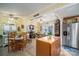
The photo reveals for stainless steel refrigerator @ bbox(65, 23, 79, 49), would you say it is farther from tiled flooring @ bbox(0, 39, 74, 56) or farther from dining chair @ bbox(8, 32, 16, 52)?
dining chair @ bbox(8, 32, 16, 52)

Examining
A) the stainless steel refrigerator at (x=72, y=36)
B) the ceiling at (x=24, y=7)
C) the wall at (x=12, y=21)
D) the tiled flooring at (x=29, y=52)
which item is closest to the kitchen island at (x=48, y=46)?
Result: the tiled flooring at (x=29, y=52)

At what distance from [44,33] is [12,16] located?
0.65 meters

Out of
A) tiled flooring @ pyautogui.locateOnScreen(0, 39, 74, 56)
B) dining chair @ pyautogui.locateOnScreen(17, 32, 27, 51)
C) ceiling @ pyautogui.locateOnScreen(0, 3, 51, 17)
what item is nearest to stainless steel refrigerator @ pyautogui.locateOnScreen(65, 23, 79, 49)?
tiled flooring @ pyautogui.locateOnScreen(0, 39, 74, 56)

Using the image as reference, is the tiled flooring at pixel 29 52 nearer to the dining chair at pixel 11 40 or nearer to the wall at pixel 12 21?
the dining chair at pixel 11 40

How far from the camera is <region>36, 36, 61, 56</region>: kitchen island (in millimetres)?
2387

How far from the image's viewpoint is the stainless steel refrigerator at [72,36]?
2.41m

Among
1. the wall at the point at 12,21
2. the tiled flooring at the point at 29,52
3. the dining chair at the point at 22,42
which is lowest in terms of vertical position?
the tiled flooring at the point at 29,52

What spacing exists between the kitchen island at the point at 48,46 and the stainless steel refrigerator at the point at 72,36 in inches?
7.8

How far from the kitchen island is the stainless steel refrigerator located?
7.8 inches

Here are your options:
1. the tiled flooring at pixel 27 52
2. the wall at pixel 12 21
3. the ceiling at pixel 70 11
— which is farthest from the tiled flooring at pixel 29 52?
the ceiling at pixel 70 11

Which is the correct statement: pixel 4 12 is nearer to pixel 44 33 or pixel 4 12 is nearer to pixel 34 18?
pixel 34 18

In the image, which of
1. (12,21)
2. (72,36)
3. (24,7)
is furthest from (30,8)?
(72,36)

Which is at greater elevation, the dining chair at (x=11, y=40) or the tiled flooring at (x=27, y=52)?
the dining chair at (x=11, y=40)

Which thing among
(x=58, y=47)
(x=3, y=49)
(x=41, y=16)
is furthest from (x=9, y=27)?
(x=58, y=47)
